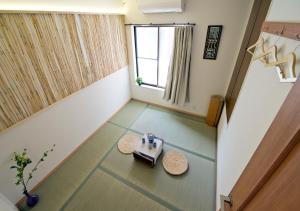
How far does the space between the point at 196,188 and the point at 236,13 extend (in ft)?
8.81

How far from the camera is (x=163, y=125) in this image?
312 centimetres

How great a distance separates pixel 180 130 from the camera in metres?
2.99

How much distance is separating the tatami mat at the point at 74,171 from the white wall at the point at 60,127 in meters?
0.13

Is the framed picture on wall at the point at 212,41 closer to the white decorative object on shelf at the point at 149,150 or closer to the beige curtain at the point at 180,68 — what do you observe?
the beige curtain at the point at 180,68

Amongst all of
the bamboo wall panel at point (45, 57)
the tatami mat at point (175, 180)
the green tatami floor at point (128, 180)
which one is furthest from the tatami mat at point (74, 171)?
the bamboo wall panel at point (45, 57)

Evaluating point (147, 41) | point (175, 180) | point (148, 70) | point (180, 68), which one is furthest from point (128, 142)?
point (147, 41)

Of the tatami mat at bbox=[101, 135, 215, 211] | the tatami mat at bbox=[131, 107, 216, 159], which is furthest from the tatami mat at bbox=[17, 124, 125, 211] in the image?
the tatami mat at bbox=[131, 107, 216, 159]

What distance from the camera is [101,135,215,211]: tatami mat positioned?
1874mm

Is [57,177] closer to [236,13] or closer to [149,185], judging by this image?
[149,185]

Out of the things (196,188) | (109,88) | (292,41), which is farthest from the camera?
(109,88)

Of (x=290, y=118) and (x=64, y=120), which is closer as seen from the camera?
(x=290, y=118)

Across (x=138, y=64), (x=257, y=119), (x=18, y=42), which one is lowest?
(x=138, y=64)

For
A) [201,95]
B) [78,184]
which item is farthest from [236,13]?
[78,184]

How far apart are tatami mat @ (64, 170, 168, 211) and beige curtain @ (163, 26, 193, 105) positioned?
205cm
